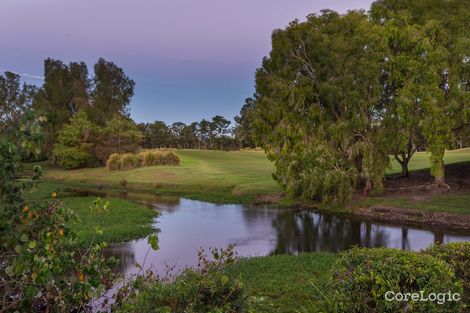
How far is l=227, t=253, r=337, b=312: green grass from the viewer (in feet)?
32.5

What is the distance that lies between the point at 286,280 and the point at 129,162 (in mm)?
48675

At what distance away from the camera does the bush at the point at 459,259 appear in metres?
7.52

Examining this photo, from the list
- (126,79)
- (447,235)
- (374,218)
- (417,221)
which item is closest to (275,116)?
(374,218)

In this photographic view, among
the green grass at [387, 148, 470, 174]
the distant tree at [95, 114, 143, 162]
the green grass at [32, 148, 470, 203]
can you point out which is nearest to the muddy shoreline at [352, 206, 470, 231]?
the green grass at [32, 148, 470, 203]

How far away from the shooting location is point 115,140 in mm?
68125

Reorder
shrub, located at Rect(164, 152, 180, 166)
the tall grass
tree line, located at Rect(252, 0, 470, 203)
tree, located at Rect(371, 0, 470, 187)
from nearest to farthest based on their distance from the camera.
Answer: tree, located at Rect(371, 0, 470, 187) → tree line, located at Rect(252, 0, 470, 203) → the tall grass → shrub, located at Rect(164, 152, 180, 166)

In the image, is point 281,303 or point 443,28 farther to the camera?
point 443,28

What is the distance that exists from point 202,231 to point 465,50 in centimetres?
1878

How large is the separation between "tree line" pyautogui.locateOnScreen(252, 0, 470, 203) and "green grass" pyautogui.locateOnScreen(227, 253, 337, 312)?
13537 millimetres

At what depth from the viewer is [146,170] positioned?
54.4m

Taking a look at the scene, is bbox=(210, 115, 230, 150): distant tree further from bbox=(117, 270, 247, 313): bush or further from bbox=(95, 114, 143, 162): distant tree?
bbox=(117, 270, 247, 313): bush

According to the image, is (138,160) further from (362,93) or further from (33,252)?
(33,252)

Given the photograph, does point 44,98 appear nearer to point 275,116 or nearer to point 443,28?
point 275,116

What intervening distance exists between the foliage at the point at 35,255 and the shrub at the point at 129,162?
53812 mm
